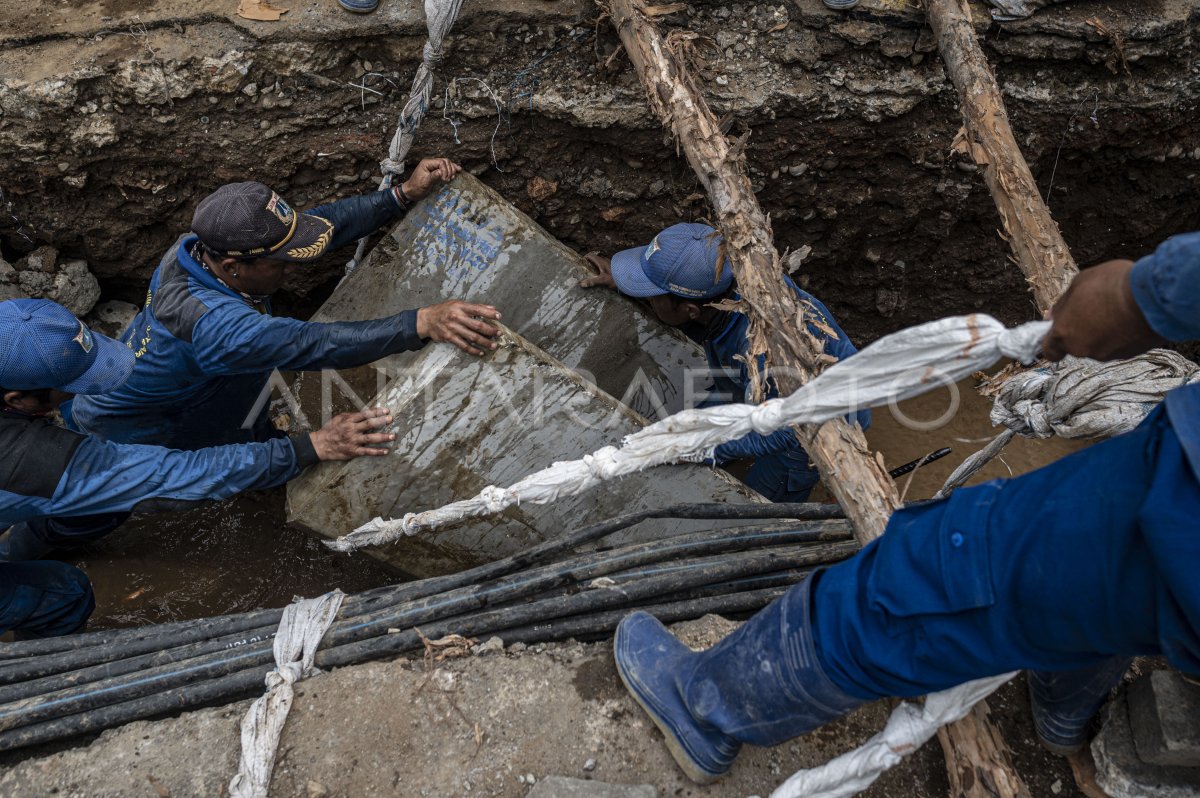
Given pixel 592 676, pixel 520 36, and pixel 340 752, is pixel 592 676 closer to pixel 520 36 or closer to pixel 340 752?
pixel 340 752

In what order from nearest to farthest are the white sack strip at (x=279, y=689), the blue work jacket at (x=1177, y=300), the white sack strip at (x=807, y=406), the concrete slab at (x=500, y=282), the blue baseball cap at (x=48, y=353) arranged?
1. the blue work jacket at (x=1177, y=300)
2. the white sack strip at (x=807, y=406)
3. the white sack strip at (x=279, y=689)
4. the blue baseball cap at (x=48, y=353)
5. the concrete slab at (x=500, y=282)

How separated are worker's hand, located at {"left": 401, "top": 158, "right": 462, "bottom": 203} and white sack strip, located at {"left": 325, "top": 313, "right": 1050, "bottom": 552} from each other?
1671 mm

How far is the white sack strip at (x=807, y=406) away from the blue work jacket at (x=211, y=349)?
0.73m

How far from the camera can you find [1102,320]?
1.59 metres

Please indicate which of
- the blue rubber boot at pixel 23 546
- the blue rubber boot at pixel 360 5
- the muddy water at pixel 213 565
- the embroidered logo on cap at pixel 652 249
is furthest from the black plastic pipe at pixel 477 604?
the blue rubber boot at pixel 360 5

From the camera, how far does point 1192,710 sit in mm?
2002

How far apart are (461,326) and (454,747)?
5.07 feet

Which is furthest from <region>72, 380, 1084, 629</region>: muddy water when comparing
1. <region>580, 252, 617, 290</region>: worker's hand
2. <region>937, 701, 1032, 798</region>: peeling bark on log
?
<region>937, 701, 1032, 798</region>: peeling bark on log

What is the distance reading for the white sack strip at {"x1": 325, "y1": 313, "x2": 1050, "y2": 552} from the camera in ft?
5.87

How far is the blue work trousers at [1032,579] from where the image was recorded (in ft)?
4.65

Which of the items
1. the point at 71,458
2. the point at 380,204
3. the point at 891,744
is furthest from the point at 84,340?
the point at 891,744

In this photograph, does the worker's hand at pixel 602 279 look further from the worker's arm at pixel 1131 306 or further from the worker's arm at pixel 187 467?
the worker's arm at pixel 1131 306

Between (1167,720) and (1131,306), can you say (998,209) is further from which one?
(1167,720)

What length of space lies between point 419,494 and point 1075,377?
236 centimetres
